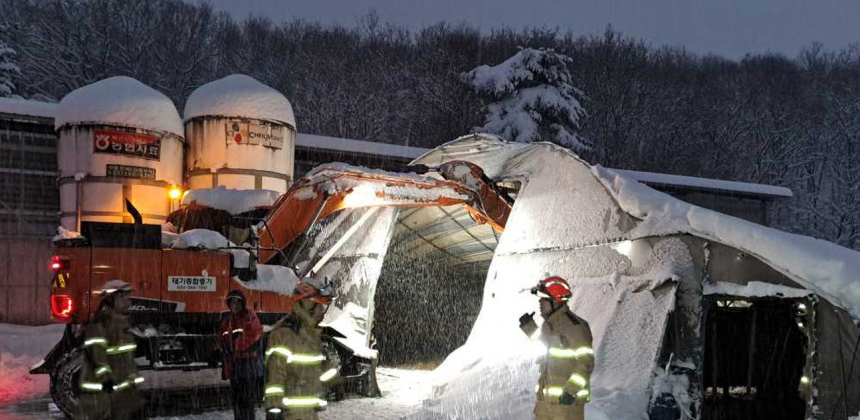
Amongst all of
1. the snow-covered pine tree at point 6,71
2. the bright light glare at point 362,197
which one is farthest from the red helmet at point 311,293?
the snow-covered pine tree at point 6,71

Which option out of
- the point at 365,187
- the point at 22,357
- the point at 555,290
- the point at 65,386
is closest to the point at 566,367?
the point at 555,290

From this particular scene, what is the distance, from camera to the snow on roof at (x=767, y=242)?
7008 mm

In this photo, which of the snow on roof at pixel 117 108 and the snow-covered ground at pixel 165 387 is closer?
the snow-covered ground at pixel 165 387

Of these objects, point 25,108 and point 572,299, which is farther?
point 25,108

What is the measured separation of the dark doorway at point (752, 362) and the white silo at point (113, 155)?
29.9 feet

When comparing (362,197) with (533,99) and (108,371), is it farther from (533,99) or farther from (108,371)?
(533,99)

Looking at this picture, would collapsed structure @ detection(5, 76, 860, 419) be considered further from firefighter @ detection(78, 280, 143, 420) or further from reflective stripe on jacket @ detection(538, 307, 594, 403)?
firefighter @ detection(78, 280, 143, 420)

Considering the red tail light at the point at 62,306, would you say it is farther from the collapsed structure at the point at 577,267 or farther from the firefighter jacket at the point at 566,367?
the firefighter jacket at the point at 566,367

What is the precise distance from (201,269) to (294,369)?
15.5 ft

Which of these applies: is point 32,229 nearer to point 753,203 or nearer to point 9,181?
point 9,181

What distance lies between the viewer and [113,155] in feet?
42.6

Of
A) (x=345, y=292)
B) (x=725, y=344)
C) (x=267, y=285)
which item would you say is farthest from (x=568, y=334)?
(x=345, y=292)

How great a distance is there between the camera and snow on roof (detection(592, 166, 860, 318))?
7.01 metres

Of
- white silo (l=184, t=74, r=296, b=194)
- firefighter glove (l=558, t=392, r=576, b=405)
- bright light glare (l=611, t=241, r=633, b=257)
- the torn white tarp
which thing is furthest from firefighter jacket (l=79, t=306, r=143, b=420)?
white silo (l=184, t=74, r=296, b=194)
